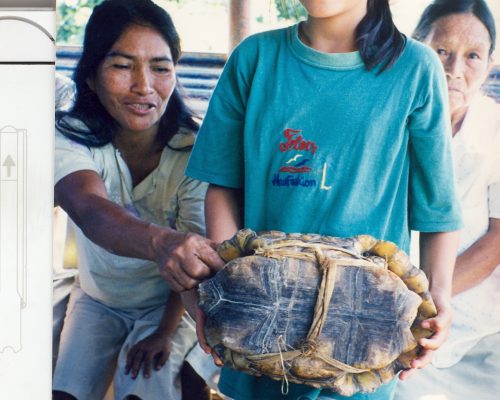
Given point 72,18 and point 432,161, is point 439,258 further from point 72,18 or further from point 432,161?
point 72,18

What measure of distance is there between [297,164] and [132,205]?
1.05 feet

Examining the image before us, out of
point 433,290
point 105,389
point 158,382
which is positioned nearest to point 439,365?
point 433,290

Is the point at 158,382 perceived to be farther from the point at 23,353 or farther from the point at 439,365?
the point at 439,365

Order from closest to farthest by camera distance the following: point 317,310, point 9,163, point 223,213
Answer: point 317,310 < point 223,213 < point 9,163

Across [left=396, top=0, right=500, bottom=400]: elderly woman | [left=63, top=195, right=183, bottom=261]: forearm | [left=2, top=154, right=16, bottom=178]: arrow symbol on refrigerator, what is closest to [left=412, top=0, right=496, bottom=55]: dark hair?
[left=396, top=0, right=500, bottom=400]: elderly woman

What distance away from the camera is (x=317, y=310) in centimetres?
126

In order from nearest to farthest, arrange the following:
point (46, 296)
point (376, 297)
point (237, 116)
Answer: point (376, 297)
point (237, 116)
point (46, 296)

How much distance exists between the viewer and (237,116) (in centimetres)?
135

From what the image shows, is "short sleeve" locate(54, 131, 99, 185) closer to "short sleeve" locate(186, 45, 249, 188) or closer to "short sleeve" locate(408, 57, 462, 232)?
"short sleeve" locate(186, 45, 249, 188)

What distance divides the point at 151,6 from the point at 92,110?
0.72ft

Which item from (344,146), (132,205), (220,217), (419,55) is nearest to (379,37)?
(419,55)

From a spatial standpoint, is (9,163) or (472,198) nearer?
(472,198)

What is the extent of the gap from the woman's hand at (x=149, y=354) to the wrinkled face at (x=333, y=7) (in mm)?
634

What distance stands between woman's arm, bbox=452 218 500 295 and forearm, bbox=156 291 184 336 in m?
0.49
